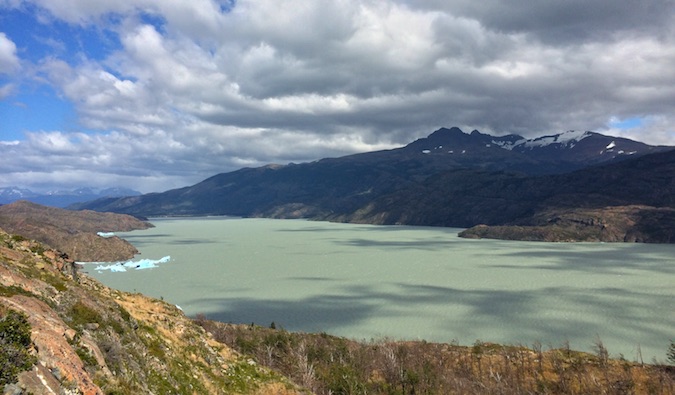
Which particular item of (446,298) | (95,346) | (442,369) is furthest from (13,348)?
(446,298)

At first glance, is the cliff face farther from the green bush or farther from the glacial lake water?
the glacial lake water

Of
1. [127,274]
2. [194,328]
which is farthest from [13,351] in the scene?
[127,274]

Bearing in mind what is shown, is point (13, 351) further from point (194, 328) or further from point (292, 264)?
point (292, 264)

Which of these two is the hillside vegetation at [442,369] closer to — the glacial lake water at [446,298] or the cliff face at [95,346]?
the cliff face at [95,346]

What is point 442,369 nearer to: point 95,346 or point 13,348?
point 95,346

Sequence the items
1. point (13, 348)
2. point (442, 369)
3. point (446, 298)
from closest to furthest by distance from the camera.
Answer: point (13, 348), point (442, 369), point (446, 298)

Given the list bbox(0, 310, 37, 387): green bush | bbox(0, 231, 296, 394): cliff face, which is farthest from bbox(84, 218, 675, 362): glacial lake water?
bbox(0, 310, 37, 387): green bush
